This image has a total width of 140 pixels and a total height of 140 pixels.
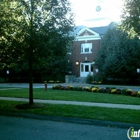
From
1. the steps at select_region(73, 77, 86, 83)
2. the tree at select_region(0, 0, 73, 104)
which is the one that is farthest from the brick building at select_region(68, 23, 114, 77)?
the tree at select_region(0, 0, 73, 104)

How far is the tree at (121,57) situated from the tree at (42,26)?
21.3 metres

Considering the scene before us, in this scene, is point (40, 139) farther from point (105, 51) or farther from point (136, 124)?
point (105, 51)

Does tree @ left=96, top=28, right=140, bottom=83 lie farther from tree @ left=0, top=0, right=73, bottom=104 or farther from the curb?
the curb

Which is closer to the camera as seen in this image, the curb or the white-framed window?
the curb

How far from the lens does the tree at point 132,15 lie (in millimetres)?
8180

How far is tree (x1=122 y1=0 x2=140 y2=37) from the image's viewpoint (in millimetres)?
8180

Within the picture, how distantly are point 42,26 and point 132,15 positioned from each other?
4.34 metres

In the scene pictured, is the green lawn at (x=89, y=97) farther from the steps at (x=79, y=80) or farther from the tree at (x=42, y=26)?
the steps at (x=79, y=80)

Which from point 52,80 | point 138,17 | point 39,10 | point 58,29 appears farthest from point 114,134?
point 52,80

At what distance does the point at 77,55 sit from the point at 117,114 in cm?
3383

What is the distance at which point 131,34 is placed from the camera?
9.38 meters

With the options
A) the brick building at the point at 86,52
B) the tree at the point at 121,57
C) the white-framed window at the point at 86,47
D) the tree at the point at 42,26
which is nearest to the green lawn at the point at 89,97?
the tree at the point at 42,26

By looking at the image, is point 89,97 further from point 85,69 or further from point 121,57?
point 85,69

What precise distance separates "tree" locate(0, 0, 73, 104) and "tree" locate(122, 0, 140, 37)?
334 centimetres
